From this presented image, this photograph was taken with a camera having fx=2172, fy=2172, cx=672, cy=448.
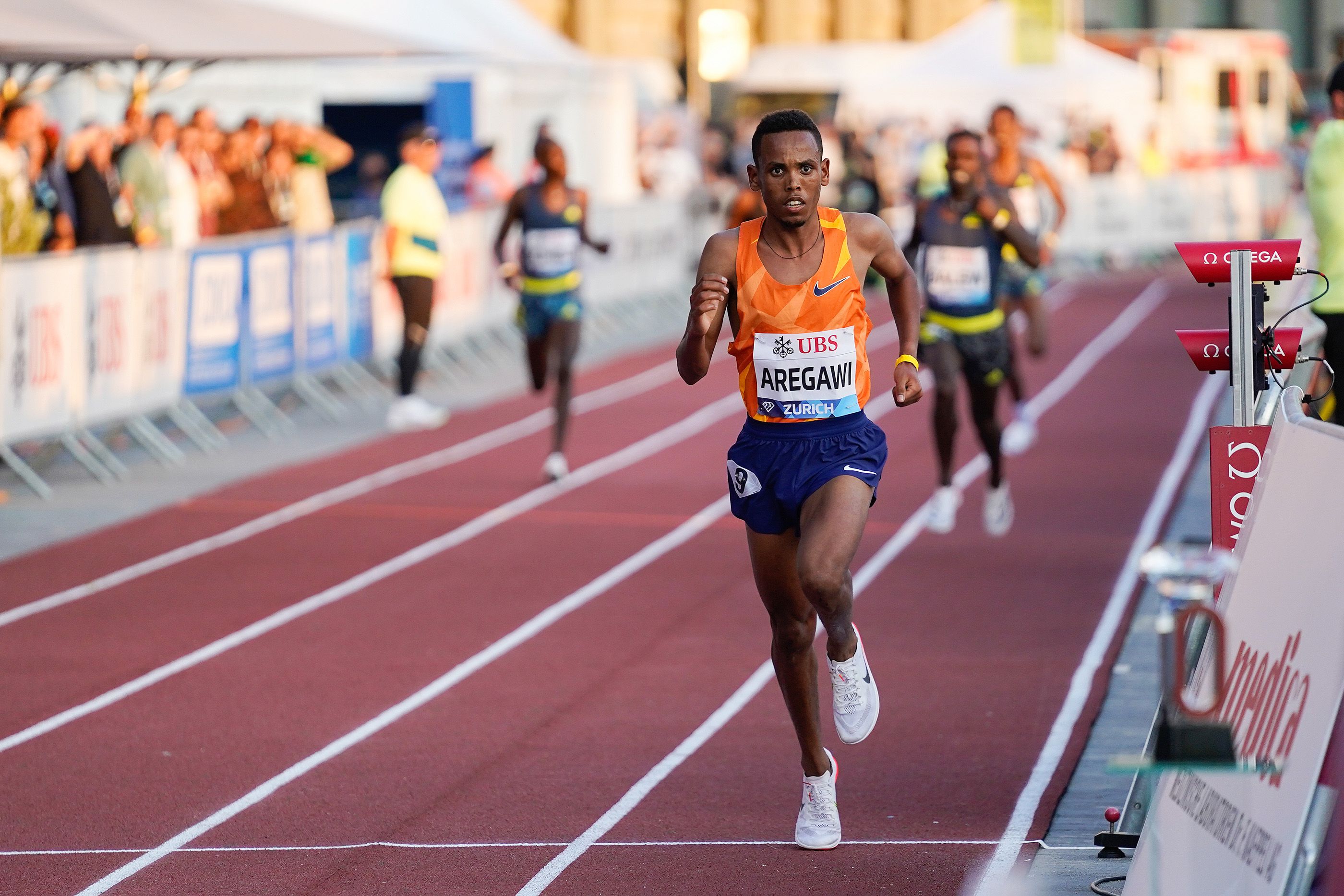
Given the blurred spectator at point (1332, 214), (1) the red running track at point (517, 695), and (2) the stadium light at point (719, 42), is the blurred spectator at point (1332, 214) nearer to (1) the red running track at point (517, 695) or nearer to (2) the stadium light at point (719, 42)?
(1) the red running track at point (517, 695)

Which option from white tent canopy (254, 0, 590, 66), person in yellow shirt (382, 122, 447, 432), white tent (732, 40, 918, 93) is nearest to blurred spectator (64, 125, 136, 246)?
person in yellow shirt (382, 122, 447, 432)

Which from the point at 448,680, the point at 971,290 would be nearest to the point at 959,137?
the point at 971,290

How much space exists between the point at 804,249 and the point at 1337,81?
160 inches

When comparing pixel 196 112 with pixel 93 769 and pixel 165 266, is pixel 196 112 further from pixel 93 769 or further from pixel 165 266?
pixel 93 769

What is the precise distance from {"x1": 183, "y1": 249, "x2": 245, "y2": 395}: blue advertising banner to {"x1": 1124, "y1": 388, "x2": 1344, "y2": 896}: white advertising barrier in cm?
1010

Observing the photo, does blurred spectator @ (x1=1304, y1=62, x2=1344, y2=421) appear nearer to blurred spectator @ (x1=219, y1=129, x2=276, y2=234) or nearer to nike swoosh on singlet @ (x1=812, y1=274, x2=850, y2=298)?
nike swoosh on singlet @ (x1=812, y1=274, x2=850, y2=298)

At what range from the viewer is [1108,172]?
111ft

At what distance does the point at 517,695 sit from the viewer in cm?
796

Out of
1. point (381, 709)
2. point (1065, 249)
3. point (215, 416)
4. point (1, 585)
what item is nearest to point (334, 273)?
point (215, 416)

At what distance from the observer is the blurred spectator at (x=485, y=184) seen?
863 inches

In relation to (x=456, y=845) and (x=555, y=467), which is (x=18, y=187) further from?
(x=456, y=845)

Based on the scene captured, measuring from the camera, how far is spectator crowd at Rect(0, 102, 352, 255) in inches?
524

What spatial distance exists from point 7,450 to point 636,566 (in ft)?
13.9

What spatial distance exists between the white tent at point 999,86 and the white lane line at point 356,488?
54.1 ft
